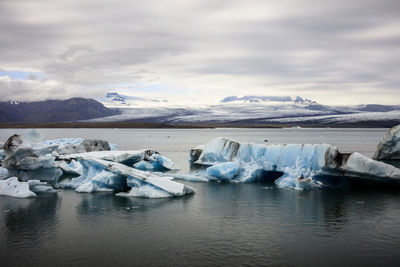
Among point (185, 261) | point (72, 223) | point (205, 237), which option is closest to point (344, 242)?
point (205, 237)

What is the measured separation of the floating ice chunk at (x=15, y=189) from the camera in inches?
563

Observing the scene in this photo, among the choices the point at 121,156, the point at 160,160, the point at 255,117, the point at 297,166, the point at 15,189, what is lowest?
the point at 15,189

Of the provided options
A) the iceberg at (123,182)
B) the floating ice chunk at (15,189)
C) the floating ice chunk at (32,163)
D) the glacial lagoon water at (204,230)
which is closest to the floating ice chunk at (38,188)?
the floating ice chunk at (15,189)

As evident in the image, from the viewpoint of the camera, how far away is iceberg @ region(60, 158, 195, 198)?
46.6ft

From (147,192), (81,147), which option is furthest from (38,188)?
(81,147)

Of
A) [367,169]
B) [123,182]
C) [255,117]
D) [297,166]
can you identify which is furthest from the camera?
[255,117]

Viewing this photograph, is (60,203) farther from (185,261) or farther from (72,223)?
(185,261)

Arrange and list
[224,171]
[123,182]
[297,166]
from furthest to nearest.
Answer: [224,171], [297,166], [123,182]

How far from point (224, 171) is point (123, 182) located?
473cm

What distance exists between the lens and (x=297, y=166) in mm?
17156

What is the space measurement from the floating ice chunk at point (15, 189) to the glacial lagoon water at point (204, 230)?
503 millimetres

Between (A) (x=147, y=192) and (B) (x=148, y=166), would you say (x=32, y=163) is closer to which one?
(A) (x=147, y=192)

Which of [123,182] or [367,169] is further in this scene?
[123,182]

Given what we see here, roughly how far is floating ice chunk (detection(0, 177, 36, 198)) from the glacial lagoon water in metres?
0.50
